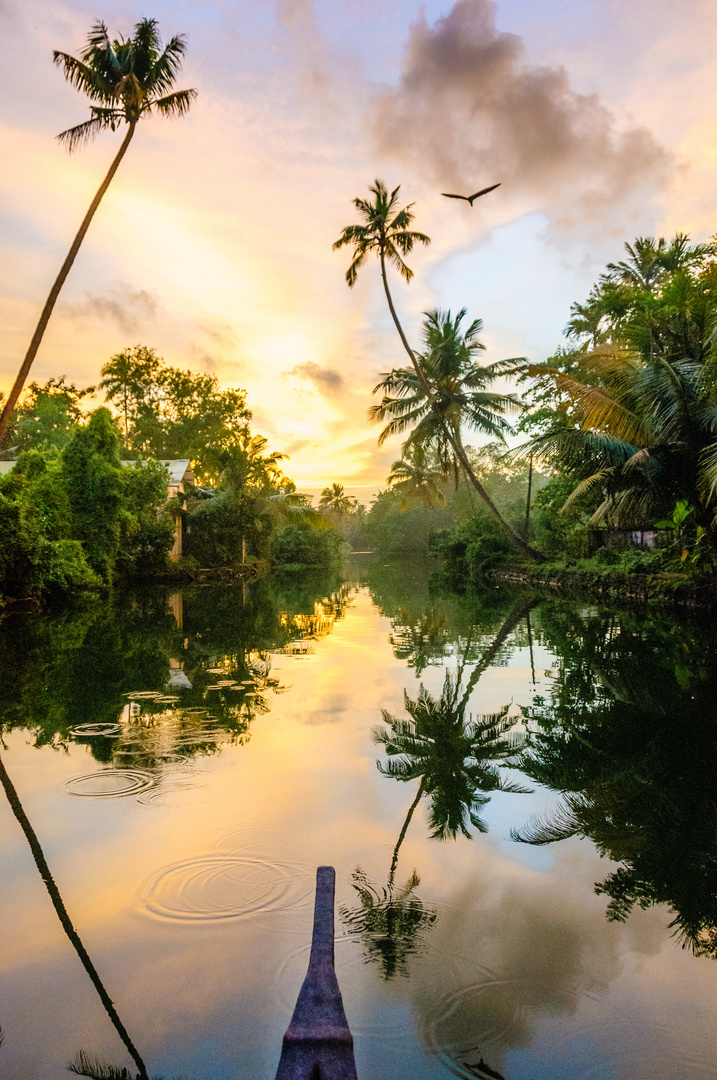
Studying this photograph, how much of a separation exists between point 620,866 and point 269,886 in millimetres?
1667

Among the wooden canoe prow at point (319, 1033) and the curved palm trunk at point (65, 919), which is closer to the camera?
the wooden canoe prow at point (319, 1033)

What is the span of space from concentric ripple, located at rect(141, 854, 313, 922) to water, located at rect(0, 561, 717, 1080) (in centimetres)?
1

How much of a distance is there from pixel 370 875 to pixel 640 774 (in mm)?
2301

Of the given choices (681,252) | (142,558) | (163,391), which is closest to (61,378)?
(163,391)

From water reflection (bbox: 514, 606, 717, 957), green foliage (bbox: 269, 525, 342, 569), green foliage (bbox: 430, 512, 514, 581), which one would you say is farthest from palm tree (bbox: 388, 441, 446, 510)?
water reflection (bbox: 514, 606, 717, 957)

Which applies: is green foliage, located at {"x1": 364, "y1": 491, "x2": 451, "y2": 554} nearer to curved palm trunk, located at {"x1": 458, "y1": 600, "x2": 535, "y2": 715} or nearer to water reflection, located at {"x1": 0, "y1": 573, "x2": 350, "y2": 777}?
curved palm trunk, located at {"x1": 458, "y1": 600, "x2": 535, "y2": 715}

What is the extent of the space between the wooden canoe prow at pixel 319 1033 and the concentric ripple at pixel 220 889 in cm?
133

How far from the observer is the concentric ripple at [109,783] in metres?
4.34

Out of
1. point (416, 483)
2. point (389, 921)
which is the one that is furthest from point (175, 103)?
point (416, 483)

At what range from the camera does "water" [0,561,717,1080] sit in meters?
2.16

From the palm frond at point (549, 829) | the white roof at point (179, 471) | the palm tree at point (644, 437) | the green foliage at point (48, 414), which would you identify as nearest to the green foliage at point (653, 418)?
the palm tree at point (644, 437)

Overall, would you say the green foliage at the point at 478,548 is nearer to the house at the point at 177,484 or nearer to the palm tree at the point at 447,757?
the house at the point at 177,484

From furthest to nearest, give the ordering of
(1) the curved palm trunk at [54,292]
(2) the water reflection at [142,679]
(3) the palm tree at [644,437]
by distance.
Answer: (3) the palm tree at [644,437]
(1) the curved palm trunk at [54,292]
(2) the water reflection at [142,679]

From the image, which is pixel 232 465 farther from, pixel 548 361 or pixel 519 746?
pixel 519 746
